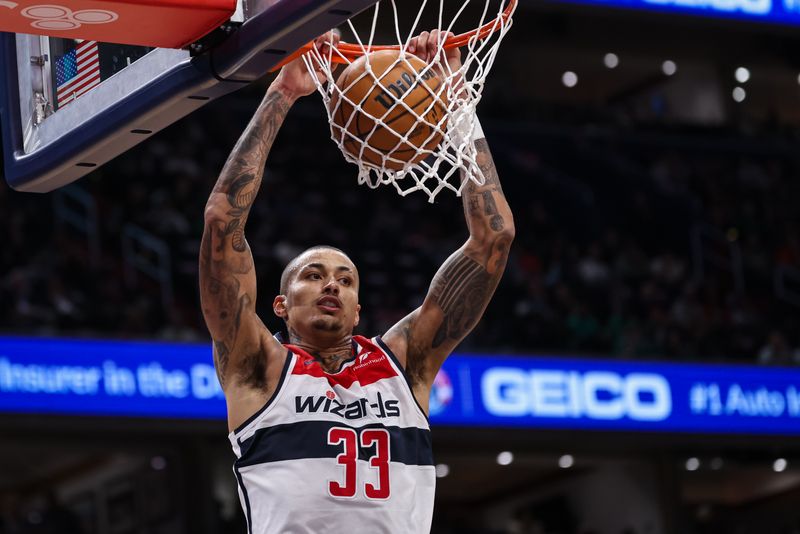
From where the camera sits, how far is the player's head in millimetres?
4059

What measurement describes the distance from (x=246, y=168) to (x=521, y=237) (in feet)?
38.8

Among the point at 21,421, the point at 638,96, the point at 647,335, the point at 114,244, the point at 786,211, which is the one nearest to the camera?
the point at 21,421

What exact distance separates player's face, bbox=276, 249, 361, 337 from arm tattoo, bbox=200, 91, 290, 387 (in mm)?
168

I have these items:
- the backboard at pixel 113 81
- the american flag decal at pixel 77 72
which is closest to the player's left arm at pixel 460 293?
the backboard at pixel 113 81

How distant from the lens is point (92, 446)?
491 inches

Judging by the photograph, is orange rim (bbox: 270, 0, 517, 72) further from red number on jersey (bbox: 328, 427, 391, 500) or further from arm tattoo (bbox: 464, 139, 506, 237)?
red number on jersey (bbox: 328, 427, 391, 500)

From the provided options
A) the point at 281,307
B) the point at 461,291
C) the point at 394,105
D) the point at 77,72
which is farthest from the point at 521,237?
the point at 77,72

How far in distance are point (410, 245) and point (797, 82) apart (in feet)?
32.8

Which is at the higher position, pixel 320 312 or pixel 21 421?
pixel 21 421

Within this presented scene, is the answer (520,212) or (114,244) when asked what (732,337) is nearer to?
(520,212)

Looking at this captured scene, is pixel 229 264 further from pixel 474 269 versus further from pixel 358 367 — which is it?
pixel 474 269

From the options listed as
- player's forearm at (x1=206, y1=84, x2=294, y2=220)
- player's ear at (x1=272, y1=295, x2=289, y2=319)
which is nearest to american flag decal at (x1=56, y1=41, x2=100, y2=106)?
player's forearm at (x1=206, y1=84, x2=294, y2=220)

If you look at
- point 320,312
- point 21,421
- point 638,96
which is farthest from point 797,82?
point 320,312

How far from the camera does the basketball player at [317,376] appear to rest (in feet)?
12.4
